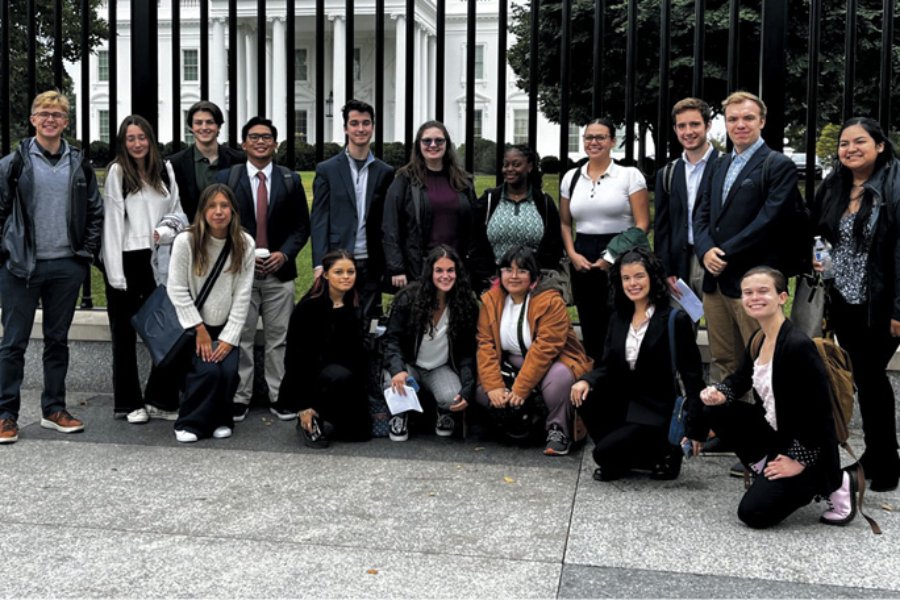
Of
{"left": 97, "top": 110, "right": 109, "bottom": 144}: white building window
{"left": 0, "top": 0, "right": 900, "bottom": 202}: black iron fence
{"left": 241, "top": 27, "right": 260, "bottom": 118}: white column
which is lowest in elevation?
{"left": 0, "top": 0, "right": 900, "bottom": 202}: black iron fence

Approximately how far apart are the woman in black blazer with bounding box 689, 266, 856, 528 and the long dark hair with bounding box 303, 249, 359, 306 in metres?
2.38

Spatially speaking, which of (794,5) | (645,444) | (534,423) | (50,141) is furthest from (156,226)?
(794,5)

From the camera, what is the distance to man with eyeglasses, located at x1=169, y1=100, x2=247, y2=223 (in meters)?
6.60

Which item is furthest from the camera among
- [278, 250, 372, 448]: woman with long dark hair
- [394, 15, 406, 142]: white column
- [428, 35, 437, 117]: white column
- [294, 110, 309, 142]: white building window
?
[294, 110, 309, 142]: white building window

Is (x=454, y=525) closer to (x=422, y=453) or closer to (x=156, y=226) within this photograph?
(x=422, y=453)

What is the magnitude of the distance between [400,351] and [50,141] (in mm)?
2423

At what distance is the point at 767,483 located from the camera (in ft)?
14.8

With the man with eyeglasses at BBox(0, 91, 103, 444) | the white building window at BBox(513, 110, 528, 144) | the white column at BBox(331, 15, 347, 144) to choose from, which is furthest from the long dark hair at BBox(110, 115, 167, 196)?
the white building window at BBox(513, 110, 528, 144)

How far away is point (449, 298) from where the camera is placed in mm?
6137

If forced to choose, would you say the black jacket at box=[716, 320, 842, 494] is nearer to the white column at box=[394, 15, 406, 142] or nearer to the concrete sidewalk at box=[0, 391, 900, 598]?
the concrete sidewalk at box=[0, 391, 900, 598]

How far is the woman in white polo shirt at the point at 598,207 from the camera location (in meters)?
6.15

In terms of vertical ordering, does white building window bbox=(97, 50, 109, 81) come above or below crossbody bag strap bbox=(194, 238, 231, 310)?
above

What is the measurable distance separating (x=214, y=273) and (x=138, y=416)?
3.57 ft

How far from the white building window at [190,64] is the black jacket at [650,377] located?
39285mm
